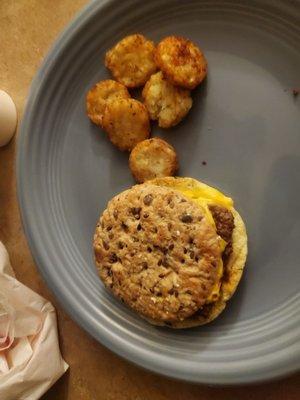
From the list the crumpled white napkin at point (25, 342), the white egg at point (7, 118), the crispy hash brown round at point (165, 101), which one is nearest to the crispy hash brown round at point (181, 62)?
the crispy hash brown round at point (165, 101)

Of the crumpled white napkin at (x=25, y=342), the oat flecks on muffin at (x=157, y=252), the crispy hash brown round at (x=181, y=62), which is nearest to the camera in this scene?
the oat flecks on muffin at (x=157, y=252)

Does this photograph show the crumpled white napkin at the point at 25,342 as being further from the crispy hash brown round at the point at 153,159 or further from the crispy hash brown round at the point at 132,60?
the crispy hash brown round at the point at 132,60

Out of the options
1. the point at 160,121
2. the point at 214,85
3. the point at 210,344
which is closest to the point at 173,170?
the point at 160,121

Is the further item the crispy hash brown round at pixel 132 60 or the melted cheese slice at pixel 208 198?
the crispy hash brown round at pixel 132 60

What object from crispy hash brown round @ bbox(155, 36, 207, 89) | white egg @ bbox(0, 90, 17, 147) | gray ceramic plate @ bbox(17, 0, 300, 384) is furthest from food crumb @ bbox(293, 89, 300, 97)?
white egg @ bbox(0, 90, 17, 147)

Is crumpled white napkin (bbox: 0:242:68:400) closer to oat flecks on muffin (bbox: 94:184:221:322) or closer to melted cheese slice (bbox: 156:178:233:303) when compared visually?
oat flecks on muffin (bbox: 94:184:221:322)
